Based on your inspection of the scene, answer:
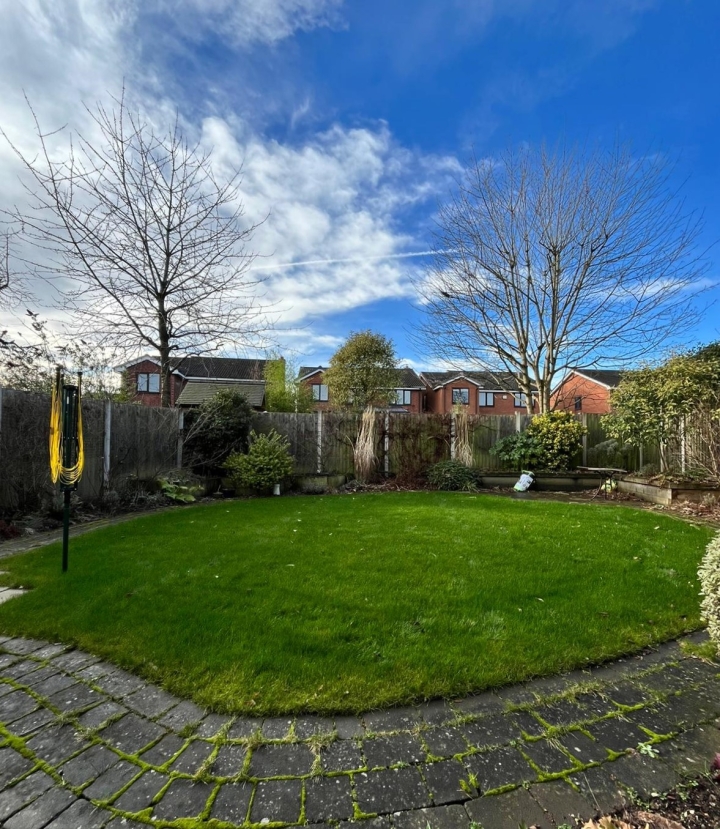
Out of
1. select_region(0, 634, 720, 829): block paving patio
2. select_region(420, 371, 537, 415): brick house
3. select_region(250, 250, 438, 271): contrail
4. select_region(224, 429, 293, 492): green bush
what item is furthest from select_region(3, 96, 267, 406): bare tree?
select_region(420, 371, 537, 415): brick house

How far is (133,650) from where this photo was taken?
2.30m

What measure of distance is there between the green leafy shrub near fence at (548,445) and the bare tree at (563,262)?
1616 mm

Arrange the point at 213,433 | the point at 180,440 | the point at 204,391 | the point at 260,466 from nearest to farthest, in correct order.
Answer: the point at 260,466 → the point at 180,440 → the point at 213,433 → the point at 204,391

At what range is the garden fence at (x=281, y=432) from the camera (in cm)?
577

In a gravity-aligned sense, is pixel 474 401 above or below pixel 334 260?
below

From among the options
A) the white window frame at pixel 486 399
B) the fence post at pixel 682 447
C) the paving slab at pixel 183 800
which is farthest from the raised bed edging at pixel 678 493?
the white window frame at pixel 486 399

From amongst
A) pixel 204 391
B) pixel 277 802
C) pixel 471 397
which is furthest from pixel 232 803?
pixel 471 397

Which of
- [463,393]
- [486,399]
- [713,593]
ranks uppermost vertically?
[463,393]

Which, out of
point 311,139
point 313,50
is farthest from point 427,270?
point 313,50

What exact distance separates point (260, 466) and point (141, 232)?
5.80 m

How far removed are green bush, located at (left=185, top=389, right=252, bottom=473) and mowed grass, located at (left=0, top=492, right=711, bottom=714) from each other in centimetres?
394

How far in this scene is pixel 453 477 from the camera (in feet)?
30.6

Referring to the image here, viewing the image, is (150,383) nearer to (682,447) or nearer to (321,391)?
(321,391)

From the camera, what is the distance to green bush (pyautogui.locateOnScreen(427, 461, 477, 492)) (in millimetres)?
9289
